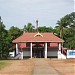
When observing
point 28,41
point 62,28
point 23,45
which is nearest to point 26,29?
point 62,28

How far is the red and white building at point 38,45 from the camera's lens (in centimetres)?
6314

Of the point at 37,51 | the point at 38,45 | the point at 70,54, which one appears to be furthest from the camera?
the point at 38,45

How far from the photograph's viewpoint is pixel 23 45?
226ft

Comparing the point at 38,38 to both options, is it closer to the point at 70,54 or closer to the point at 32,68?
the point at 70,54

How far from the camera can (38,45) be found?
6850 cm

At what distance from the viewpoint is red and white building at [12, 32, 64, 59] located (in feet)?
207

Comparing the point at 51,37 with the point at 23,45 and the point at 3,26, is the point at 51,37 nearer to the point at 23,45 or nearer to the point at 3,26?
the point at 23,45

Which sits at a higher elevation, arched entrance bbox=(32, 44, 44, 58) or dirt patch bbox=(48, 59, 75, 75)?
arched entrance bbox=(32, 44, 44, 58)

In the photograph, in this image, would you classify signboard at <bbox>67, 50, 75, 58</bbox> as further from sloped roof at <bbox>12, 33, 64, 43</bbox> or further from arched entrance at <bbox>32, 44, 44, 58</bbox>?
arched entrance at <bbox>32, 44, 44, 58</bbox>

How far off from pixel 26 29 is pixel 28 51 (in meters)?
28.7

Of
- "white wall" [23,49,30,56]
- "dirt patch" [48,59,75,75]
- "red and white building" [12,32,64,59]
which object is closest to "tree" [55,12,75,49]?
"red and white building" [12,32,64,59]

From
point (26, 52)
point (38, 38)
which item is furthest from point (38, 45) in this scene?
point (38, 38)

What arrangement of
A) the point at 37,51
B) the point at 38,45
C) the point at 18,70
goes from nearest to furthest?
the point at 18,70 < the point at 37,51 < the point at 38,45

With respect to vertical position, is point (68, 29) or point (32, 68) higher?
point (68, 29)
